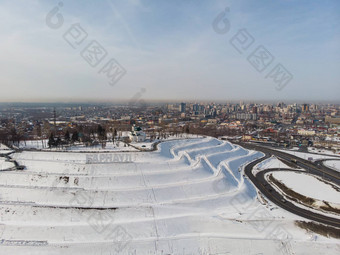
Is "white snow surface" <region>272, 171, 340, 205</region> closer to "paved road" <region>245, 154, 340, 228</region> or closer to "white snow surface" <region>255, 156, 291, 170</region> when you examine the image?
"paved road" <region>245, 154, 340, 228</region>

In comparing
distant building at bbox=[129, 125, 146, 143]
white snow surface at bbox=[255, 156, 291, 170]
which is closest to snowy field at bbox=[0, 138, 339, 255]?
white snow surface at bbox=[255, 156, 291, 170]

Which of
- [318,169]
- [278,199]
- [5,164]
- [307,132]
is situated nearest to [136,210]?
[278,199]

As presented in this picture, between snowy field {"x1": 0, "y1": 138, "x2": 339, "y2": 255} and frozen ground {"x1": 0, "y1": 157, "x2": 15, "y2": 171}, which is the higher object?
frozen ground {"x1": 0, "y1": 157, "x2": 15, "y2": 171}

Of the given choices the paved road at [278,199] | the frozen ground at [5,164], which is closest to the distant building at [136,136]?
the frozen ground at [5,164]

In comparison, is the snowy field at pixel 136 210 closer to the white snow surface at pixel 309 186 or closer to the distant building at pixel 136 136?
the white snow surface at pixel 309 186

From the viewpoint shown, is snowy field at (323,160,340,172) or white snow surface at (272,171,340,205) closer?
white snow surface at (272,171,340,205)

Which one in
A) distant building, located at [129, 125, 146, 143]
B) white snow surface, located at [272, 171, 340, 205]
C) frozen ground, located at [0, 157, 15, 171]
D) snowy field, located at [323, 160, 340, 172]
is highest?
distant building, located at [129, 125, 146, 143]

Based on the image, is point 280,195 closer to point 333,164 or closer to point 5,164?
point 333,164

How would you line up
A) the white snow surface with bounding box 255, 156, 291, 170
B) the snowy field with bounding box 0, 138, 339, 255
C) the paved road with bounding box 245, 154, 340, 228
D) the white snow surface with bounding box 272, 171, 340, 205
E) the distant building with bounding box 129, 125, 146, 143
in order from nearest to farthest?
the snowy field with bounding box 0, 138, 339, 255
the paved road with bounding box 245, 154, 340, 228
the white snow surface with bounding box 272, 171, 340, 205
the white snow surface with bounding box 255, 156, 291, 170
the distant building with bounding box 129, 125, 146, 143
